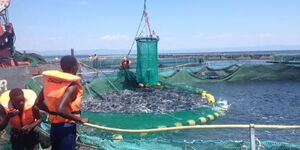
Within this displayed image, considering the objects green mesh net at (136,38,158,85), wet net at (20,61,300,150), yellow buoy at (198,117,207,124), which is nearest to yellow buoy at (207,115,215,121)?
wet net at (20,61,300,150)

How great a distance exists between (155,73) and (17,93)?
14.0m

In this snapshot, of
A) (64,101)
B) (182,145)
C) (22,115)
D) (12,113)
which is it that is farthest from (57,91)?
(182,145)

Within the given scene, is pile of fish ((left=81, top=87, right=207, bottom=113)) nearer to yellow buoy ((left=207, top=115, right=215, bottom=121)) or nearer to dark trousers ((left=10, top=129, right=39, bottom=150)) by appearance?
yellow buoy ((left=207, top=115, right=215, bottom=121))

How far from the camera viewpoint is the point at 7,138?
5.77 meters

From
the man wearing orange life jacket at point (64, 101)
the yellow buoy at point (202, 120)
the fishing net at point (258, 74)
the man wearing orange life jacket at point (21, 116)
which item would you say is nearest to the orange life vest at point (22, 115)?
the man wearing orange life jacket at point (21, 116)

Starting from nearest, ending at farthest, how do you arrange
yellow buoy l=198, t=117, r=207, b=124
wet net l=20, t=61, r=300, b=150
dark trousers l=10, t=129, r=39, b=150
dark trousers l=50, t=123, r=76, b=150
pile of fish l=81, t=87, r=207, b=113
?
dark trousers l=50, t=123, r=76, b=150, dark trousers l=10, t=129, r=39, b=150, wet net l=20, t=61, r=300, b=150, yellow buoy l=198, t=117, r=207, b=124, pile of fish l=81, t=87, r=207, b=113

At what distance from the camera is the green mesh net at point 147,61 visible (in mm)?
17922

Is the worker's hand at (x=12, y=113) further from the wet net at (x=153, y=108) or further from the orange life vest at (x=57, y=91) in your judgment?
the wet net at (x=153, y=108)

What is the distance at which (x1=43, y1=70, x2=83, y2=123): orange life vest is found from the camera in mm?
3705

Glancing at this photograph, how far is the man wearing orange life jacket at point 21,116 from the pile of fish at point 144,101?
791cm

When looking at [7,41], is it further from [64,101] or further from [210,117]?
[64,101]

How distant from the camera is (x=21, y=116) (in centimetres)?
432

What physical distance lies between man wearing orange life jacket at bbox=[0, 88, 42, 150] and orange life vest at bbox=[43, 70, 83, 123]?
0.65 meters

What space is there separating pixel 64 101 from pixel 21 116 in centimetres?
108
